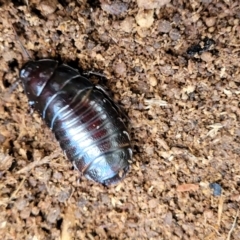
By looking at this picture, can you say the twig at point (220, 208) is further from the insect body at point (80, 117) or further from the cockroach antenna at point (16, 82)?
the cockroach antenna at point (16, 82)

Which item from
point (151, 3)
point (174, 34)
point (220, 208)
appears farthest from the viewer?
point (220, 208)

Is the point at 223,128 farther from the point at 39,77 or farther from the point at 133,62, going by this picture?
the point at 39,77

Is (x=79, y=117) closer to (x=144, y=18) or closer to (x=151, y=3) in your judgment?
(x=144, y=18)

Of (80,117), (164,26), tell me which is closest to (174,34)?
(164,26)

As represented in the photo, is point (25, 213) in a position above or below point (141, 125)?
below

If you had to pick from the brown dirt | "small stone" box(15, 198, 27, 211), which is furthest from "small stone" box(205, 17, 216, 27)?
"small stone" box(15, 198, 27, 211)

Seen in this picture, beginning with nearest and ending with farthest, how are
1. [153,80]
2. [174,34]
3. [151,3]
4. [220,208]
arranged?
[151,3], [174,34], [153,80], [220,208]

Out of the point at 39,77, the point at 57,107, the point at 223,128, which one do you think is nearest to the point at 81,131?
the point at 57,107
